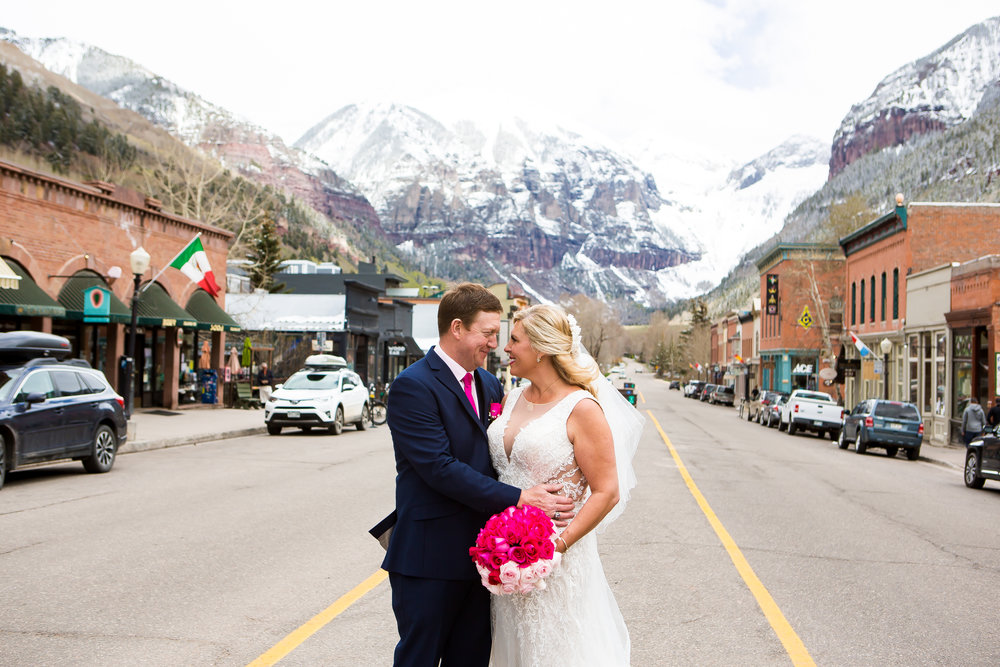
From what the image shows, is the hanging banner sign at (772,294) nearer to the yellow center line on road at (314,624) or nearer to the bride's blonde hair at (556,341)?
the yellow center line on road at (314,624)

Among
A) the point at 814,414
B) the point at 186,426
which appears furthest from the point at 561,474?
the point at 814,414

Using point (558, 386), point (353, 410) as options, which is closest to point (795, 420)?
point (353, 410)

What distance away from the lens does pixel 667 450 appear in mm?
22422

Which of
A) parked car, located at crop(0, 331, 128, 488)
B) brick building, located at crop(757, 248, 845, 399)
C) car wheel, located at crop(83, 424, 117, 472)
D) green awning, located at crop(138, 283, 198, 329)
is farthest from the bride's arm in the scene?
brick building, located at crop(757, 248, 845, 399)

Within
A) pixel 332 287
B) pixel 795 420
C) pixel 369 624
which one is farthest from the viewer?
pixel 332 287

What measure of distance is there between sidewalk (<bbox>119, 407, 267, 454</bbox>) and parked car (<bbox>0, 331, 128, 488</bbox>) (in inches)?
149

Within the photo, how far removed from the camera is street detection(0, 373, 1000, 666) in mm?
5863

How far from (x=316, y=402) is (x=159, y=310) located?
7540 millimetres

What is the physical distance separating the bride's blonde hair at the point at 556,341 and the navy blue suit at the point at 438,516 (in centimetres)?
37

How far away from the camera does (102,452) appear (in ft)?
49.9

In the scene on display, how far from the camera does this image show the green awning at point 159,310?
2785 centimetres

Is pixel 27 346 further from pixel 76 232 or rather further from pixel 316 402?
pixel 76 232

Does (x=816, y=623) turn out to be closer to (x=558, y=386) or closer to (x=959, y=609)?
(x=959, y=609)

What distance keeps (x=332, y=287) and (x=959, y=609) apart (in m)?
67.5
